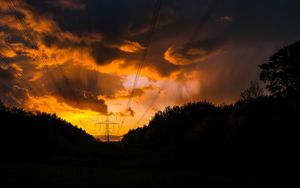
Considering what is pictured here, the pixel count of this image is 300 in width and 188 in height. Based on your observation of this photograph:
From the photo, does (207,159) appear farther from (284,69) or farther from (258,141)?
(284,69)

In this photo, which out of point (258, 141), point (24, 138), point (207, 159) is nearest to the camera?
point (258, 141)

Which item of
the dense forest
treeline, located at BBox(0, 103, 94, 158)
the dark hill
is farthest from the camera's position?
treeline, located at BBox(0, 103, 94, 158)

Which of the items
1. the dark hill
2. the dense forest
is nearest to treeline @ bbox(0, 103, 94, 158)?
the dense forest

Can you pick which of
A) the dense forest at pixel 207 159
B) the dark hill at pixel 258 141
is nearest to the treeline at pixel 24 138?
the dense forest at pixel 207 159

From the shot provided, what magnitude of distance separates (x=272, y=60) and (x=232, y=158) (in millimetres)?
38961

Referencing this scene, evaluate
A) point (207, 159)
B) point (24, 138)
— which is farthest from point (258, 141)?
point (24, 138)

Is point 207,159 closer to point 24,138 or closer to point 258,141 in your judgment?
point 258,141

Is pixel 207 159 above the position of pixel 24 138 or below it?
below

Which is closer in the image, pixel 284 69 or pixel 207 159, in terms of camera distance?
pixel 207 159

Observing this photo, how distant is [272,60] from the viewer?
67.2 metres

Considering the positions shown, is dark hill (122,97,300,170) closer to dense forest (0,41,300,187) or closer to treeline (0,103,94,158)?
dense forest (0,41,300,187)

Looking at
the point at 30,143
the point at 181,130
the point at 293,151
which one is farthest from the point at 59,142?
the point at 293,151

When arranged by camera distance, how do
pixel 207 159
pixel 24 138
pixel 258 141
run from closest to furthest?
pixel 258 141, pixel 207 159, pixel 24 138

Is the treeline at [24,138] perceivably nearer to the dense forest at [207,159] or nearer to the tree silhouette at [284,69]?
the dense forest at [207,159]
